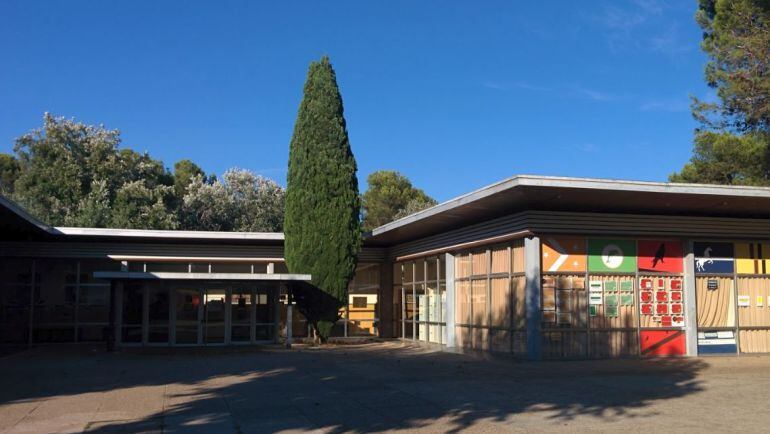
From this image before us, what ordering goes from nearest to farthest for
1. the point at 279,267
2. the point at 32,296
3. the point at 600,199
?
the point at 600,199
the point at 32,296
the point at 279,267

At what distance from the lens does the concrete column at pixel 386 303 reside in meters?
27.4

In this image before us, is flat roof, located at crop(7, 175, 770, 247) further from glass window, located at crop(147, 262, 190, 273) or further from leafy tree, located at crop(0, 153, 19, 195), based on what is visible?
leafy tree, located at crop(0, 153, 19, 195)

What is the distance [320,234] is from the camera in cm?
2309

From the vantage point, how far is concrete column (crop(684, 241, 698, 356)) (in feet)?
60.3

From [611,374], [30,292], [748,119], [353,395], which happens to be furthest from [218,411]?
[748,119]

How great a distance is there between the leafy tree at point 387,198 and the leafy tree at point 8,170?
2484 cm

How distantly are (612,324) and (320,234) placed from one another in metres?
9.39

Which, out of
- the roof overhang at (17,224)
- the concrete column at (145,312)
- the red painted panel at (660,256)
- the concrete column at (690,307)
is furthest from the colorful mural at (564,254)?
the concrete column at (145,312)

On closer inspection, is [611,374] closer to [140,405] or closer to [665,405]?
[665,405]

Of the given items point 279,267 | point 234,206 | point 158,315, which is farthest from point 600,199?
point 234,206

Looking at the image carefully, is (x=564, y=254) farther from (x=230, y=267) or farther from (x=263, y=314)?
(x=230, y=267)

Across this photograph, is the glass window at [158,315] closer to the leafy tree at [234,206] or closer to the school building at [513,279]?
the school building at [513,279]

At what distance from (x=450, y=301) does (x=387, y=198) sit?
3352 centimetres

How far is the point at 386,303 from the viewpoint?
2753cm
